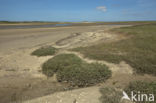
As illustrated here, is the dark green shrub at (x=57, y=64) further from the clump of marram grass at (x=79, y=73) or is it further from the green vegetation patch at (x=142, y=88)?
the green vegetation patch at (x=142, y=88)

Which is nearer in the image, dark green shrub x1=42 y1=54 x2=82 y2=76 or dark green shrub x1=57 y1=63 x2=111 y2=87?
dark green shrub x1=57 y1=63 x2=111 y2=87

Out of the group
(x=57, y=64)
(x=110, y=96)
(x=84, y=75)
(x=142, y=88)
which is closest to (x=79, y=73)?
(x=84, y=75)

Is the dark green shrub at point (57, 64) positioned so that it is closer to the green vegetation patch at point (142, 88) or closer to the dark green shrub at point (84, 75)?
the dark green shrub at point (84, 75)

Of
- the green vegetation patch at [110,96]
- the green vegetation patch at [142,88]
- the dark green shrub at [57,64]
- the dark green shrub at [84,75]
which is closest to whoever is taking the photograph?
the green vegetation patch at [110,96]

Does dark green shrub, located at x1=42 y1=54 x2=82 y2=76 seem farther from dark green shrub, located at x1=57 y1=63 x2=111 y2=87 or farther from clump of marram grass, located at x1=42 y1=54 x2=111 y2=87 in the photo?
dark green shrub, located at x1=57 y1=63 x2=111 y2=87

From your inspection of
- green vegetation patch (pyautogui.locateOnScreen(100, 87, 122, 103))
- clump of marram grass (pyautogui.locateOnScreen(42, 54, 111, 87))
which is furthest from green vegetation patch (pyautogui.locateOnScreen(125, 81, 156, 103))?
clump of marram grass (pyautogui.locateOnScreen(42, 54, 111, 87))

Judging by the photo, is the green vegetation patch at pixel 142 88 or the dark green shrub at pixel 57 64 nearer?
the green vegetation patch at pixel 142 88

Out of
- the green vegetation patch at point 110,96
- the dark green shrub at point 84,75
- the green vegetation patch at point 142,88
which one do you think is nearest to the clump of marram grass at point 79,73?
the dark green shrub at point 84,75

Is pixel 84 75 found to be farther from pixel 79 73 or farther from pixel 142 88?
pixel 142 88

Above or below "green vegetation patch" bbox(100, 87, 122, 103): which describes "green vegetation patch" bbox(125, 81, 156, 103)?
above

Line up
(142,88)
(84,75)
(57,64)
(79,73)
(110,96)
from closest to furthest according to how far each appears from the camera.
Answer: (110,96)
(142,88)
(84,75)
(79,73)
(57,64)

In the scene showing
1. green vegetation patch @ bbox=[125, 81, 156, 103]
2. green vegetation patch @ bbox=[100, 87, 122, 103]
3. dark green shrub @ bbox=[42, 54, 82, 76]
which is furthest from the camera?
dark green shrub @ bbox=[42, 54, 82, 76]

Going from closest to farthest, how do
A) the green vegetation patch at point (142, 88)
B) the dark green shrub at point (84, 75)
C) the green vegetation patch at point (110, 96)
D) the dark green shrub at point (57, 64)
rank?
the green vegetation patch at point (110, 96) → the green vegetation patch at point (142, 88) → the dark green shrub at point (84, 75) → the dark green shrub at point (57, 64)

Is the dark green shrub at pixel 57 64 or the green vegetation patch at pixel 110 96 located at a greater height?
the dark green shrub at pixel 57 64
